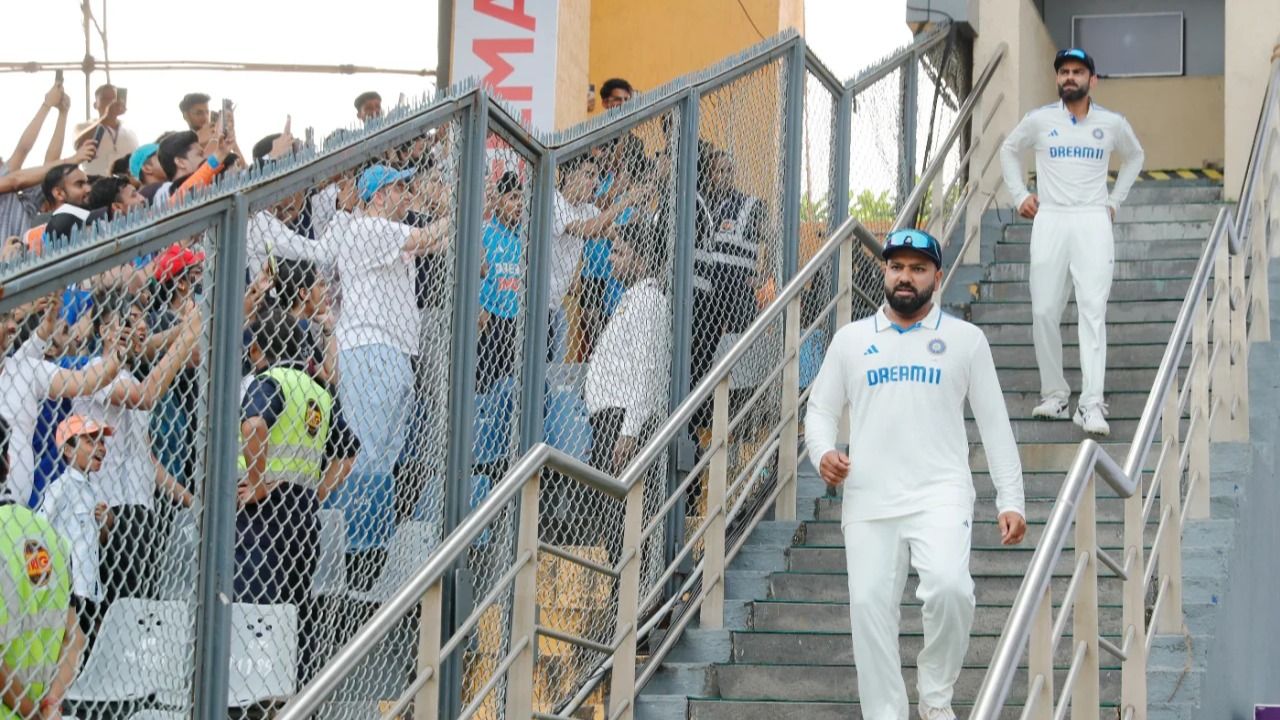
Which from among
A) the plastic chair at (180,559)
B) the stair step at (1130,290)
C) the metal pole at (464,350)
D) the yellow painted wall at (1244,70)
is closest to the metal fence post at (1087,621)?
the metal pole at (464,350)

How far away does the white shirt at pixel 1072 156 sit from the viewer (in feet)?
34.0

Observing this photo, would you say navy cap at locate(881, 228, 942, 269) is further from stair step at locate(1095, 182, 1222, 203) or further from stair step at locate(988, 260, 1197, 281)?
stair step at locate(1095, 182, 1222, 203)

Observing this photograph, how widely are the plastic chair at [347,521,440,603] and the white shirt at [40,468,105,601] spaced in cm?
132

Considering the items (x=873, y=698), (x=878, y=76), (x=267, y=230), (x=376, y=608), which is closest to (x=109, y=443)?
(x=267, y=230)

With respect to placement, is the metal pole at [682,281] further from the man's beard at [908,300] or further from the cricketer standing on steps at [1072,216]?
the cricketer standing on steps at [1072,216]

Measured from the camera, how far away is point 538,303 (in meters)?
7.78

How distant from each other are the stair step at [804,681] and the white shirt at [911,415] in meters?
1.06

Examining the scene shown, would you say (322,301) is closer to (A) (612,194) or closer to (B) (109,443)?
(B) (109,443)

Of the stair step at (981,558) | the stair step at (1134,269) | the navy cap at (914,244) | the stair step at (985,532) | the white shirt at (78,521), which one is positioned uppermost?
the stair step at (1134,269)

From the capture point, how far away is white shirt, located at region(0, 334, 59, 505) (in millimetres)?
5312

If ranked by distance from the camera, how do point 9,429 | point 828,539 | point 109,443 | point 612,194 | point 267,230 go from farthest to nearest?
point 828,539 → point 612,194 → point 267,230 → point 109,443 → point 9,429

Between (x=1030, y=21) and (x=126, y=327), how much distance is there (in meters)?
9.70

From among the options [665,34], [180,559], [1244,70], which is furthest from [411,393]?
[665,34]

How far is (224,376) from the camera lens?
5977 millimetres
